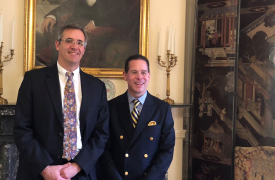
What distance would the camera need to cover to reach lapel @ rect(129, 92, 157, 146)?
1.96 metres

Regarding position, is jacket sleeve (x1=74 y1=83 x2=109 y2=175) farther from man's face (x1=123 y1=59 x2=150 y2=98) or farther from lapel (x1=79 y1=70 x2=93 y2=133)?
man's face (x1=123 y1=59 x2=150 y2=98)

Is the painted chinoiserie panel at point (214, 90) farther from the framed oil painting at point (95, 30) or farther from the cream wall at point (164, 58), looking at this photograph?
the framed oil painting at point (95, 30)

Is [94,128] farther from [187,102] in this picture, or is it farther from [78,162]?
[187,102]

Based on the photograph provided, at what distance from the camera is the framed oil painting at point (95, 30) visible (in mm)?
3016

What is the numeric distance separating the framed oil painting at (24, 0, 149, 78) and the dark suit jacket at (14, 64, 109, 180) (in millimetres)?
1219

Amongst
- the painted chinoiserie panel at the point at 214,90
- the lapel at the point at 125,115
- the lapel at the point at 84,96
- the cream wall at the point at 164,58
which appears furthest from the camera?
the cream wall at the point at 164,58

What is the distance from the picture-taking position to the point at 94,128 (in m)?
1.98

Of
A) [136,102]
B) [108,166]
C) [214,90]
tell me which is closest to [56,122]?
[108,166]

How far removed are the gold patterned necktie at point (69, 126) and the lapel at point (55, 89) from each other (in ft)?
0.16

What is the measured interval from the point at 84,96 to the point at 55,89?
20cm

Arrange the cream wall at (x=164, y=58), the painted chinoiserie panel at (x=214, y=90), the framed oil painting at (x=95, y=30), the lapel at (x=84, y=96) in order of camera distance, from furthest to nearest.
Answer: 1. the cream wall at (x=164, y=58)
2. the painted chinoiserie panel at (x=214, y=90)
3. the framed oil painting at (x=95, y=30)
4. the lapel at (x=84, y=96)

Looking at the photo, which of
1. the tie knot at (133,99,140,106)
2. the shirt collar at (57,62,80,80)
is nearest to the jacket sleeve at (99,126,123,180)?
the tie knot at (133,99,140,106)

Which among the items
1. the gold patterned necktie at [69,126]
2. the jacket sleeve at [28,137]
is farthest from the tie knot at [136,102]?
the jacket sleeve at [28,137]

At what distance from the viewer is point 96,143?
190 cm
